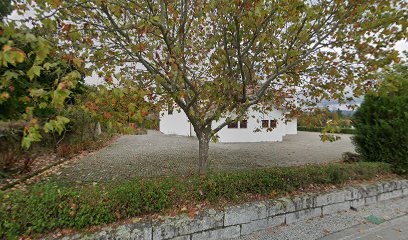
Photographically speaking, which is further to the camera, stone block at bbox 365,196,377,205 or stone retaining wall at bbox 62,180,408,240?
stone block at bbox 365,196,377,205

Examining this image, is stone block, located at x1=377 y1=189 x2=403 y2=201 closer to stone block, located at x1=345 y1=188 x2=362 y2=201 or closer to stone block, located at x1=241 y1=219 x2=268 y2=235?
stone block, located at x1=345 y1=188 x2=362 y2=201

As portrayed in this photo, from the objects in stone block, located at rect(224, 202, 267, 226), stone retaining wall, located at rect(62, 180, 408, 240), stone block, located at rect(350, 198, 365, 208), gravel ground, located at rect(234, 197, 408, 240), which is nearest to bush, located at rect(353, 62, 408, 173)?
gravel ground, located at rect(234, 197, 408, 240)

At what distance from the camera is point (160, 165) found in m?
6.88

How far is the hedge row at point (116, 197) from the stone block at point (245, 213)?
229 millimetres

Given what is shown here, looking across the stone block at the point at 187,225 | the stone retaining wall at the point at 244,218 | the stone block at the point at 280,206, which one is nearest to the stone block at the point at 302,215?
the stone retaining wall at the point at 244,218

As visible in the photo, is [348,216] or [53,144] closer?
[348,216]

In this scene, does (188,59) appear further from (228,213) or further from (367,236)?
(367,236)

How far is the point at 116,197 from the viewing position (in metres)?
2.91

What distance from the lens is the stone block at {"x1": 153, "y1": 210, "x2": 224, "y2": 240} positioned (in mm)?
2822

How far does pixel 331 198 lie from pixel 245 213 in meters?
2.00

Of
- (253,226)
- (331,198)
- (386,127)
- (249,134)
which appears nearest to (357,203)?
(331,198)

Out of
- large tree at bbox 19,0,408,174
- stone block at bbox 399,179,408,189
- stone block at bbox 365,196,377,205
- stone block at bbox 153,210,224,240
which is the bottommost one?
stone block at bbox 365,196,377,205

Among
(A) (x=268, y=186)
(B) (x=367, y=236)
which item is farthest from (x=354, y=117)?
(A) (x=268, y=186)

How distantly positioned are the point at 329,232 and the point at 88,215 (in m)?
3.75
